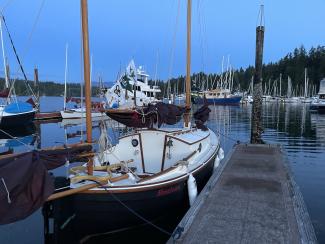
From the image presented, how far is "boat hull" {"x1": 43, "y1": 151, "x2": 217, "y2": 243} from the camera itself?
7285 millimetres

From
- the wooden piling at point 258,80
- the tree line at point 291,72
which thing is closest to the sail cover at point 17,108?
the wooden piling at point 258,80

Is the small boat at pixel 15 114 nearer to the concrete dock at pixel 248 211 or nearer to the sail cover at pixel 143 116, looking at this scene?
the sail cover at pixel 143 116

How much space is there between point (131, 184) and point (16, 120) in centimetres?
3037

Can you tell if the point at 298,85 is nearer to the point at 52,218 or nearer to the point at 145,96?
the point at 145,96

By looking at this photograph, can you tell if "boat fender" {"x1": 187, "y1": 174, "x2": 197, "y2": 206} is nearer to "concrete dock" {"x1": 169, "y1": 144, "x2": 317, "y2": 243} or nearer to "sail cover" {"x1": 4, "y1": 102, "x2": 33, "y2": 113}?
"concrete dock" {"x1": 169, "y1": 144, "x2": 317, "y2": 243}

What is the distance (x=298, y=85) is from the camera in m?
132

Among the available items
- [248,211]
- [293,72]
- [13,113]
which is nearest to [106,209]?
[248,211]

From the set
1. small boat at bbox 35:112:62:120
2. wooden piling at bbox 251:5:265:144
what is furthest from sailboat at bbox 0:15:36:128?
wooden piling at bbox 251:5:265:144

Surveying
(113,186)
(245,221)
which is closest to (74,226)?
(113,186)

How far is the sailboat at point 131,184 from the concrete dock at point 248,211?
771 mm

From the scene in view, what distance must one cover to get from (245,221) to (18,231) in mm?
6038

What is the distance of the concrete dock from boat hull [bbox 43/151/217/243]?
3.52ft

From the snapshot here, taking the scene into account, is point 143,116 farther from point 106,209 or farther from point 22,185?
point 22,185

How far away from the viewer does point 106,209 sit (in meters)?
7.46
